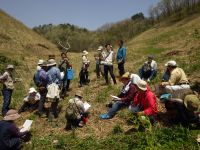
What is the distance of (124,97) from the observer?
12.5 meters

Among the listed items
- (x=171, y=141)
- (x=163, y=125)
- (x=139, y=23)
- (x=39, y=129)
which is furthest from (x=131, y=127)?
(x=139, y=23)

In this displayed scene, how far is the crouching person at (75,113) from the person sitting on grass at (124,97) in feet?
2.62

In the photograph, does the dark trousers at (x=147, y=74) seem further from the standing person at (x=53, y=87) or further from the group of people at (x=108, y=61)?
the standing person at (x=53, y=87)

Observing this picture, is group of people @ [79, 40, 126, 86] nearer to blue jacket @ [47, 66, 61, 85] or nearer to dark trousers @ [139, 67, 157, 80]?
dark trousers @ [139, 67, 157, 80]

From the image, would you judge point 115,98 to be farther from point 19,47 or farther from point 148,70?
point 19,47

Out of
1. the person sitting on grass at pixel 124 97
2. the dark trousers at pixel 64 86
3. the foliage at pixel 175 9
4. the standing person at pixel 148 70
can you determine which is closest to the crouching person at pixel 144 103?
the person sitting on grass at pixel 124 97

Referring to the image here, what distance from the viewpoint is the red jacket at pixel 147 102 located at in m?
10.2

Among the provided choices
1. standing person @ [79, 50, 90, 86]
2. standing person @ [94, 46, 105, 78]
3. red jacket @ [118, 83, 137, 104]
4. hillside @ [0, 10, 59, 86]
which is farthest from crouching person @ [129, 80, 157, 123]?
hillside @ [0, 10, 59, 86]

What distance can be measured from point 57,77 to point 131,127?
3.56 m

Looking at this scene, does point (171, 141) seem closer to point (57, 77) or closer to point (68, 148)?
point (68, 148)

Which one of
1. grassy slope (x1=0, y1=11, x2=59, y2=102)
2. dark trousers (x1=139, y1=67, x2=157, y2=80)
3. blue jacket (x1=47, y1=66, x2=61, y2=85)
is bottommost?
dark trousers (x1=139, y1=67, x2=157, y2=80)

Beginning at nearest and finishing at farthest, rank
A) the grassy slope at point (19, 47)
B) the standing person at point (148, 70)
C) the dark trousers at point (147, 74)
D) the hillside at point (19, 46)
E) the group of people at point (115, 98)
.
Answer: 1. the group of people at point (115, 98)
2. the standing person at point (148, 70)
3. the dark trousers at point (147, 74)
4. the grassy slope at point (19, 47)
5. the hillside at point (19, 46)

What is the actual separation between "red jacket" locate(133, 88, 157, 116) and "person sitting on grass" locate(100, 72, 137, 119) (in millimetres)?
1089

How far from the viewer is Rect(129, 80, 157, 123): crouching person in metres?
10.2
